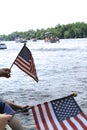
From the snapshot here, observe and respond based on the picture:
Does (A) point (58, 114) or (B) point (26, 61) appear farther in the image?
(B) point (26, 61)

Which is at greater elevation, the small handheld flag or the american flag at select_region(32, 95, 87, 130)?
the small handheld flag

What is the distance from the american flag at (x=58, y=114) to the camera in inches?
284

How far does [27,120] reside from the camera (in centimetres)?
1541

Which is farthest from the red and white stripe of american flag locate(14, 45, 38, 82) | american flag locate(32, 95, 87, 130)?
american flag locate(14, 45, 38, 82)

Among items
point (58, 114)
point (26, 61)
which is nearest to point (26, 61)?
point (26, 61)

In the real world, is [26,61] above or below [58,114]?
above

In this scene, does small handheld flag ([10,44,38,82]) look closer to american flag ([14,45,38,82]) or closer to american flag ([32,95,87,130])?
american flag ([14,45,38,82])

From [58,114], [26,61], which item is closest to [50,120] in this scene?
[58,114]

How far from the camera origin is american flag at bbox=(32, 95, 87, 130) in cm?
722

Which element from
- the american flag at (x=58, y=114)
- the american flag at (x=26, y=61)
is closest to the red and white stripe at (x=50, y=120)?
the american flag at (x=58, y=114)

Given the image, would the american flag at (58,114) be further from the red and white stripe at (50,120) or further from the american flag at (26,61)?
the american flag at (26,61)

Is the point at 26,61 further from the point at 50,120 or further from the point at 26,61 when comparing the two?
the point at 50,120

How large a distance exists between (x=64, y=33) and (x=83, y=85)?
167098mm

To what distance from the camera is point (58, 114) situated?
735cm
